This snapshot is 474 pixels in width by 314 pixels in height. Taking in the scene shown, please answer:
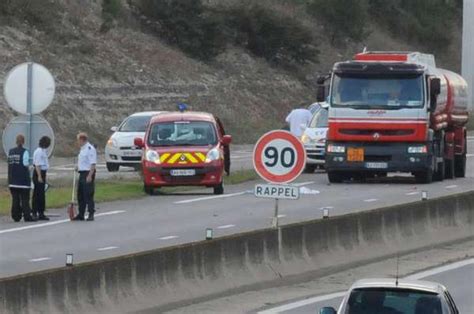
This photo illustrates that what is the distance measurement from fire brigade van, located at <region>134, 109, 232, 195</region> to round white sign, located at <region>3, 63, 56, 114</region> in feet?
28.6

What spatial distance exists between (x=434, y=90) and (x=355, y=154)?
245cm

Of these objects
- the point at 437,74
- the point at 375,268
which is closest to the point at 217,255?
the point at 375,268

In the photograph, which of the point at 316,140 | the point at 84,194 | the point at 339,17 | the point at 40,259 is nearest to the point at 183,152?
the point at 84,194

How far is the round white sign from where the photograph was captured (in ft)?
77.8

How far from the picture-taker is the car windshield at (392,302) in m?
12.4

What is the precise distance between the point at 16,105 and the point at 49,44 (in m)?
29.9

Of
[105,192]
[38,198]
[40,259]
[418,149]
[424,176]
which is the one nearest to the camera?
[40,259]

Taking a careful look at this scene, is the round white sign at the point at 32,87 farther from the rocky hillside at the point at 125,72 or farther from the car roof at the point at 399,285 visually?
the rocky hillside at the point at 125,72

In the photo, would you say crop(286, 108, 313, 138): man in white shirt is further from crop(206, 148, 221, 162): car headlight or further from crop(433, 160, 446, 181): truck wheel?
crop(206, 148, 221, 162): car headlight

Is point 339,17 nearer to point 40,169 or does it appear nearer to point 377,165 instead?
point 377,165

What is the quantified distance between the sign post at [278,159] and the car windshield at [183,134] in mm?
11923

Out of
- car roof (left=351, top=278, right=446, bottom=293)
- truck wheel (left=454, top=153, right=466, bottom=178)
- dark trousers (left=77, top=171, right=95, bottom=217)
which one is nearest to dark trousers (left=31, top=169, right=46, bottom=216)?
dark trousers (left=77, top=171, right=95, bottom=217)

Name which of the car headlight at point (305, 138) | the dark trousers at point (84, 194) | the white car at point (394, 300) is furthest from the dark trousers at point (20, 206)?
the white car at point (394, 300)

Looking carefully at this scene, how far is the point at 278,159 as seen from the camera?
68.4 ft
